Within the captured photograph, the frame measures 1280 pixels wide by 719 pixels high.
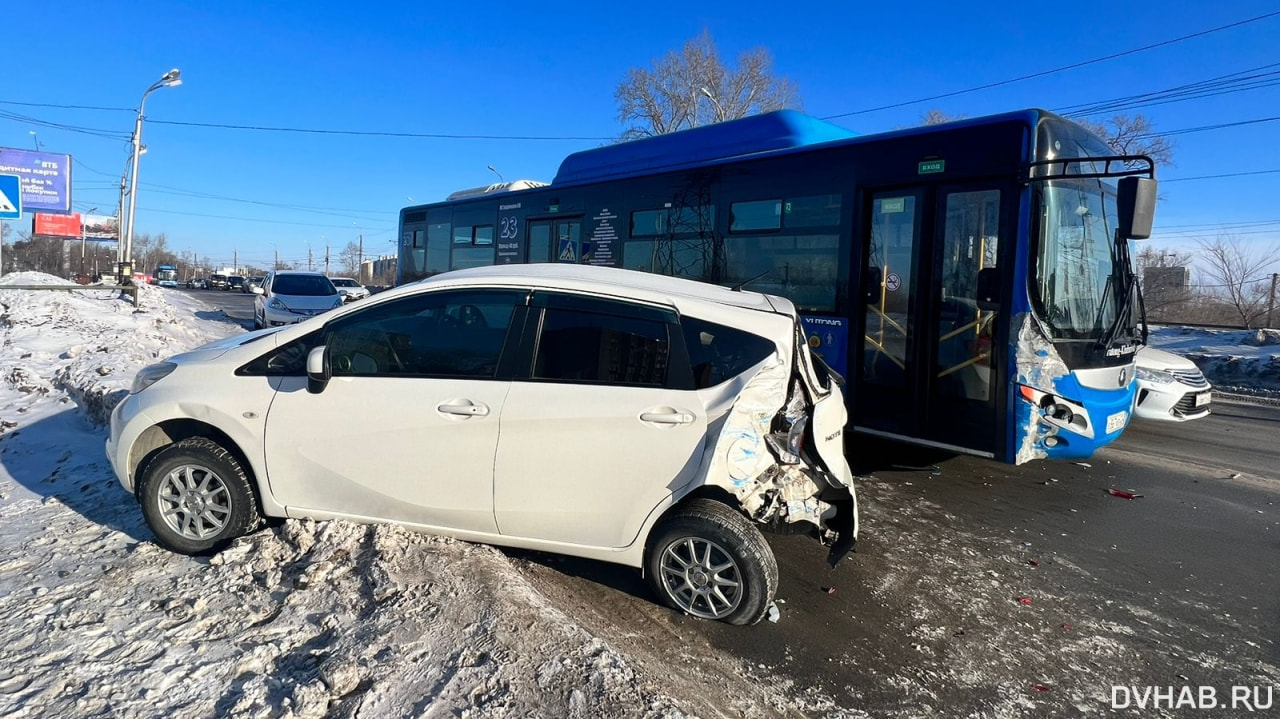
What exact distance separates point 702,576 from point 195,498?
3.04 meters

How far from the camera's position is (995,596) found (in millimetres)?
4363

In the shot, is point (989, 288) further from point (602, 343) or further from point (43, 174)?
point (43, 174)

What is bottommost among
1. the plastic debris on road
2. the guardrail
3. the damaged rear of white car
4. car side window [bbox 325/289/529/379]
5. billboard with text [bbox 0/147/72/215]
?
the plastic debris on road

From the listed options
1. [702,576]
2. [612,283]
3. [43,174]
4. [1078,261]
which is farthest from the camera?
[43,174]

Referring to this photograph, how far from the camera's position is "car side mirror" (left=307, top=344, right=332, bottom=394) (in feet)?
13.1

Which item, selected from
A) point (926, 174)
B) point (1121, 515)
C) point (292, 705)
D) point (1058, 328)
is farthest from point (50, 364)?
point (1121, 515)

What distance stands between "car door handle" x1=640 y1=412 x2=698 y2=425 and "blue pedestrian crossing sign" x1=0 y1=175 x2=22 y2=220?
820 inches

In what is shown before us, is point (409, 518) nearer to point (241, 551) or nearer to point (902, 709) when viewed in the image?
point (241, 551)

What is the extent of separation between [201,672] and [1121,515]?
6.68m

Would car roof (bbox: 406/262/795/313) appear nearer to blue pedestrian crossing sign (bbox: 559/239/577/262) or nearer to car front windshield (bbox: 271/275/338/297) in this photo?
blue pedestrian crossing sign (bbox: 559/239/577/262)

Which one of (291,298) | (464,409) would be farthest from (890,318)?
(291,298)

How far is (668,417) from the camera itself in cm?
369

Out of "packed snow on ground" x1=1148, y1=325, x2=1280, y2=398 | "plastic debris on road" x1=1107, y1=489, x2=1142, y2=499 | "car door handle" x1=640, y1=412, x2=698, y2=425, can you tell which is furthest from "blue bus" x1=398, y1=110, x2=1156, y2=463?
"packed snow on ground" x1=1148, y1=325, x2=1280, y2=398

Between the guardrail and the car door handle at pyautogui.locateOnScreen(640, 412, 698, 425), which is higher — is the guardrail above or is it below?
above
